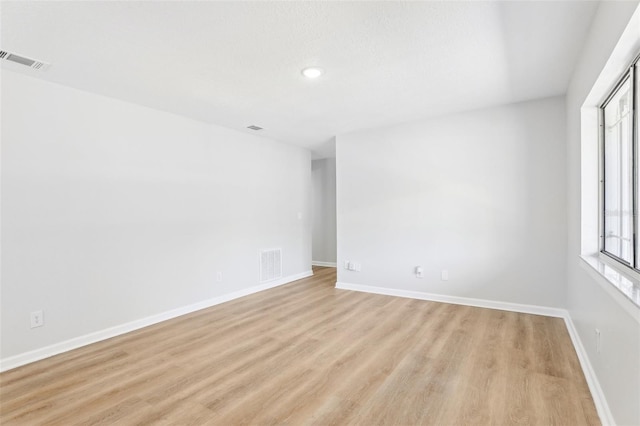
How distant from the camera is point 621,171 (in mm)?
2039

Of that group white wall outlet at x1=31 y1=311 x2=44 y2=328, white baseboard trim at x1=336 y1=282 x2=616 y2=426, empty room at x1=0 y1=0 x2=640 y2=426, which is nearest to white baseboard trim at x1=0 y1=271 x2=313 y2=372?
empty room at x1=0 y1=0 x2=640 y2=426

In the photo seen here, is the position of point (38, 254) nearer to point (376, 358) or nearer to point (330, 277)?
point (376, 358)

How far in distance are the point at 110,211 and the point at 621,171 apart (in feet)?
13.8

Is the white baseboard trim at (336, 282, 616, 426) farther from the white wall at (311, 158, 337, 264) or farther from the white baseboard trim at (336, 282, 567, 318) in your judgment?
the white wall at (311, 158, 337, 264)

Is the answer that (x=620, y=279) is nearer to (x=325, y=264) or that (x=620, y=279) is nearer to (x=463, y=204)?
(x=463, y=204)

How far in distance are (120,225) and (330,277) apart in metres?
3.53

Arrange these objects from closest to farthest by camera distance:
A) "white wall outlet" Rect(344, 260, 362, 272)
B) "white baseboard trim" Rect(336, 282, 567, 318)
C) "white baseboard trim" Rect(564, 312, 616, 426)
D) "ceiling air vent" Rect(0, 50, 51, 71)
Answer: "white baseboard trim" Rect(564, 312, 616, 426) < "ceiling air vent" Rect(0, 50, 51, 71) < "white baseboard trim" Rect(336, 282, 567, 318) < "white wall outlet" Rect(344, 260, 362, 272)

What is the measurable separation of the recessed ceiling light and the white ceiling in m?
0.07

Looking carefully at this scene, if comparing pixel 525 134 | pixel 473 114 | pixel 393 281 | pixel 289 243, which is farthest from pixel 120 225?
pixel 525 134

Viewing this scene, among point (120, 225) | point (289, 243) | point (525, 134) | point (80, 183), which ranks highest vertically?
point (525, 134)

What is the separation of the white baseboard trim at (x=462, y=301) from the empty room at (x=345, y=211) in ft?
0.07

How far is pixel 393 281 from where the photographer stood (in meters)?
4.46

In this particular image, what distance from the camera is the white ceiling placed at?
6.08 feet

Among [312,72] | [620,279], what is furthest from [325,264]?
[620,279]
